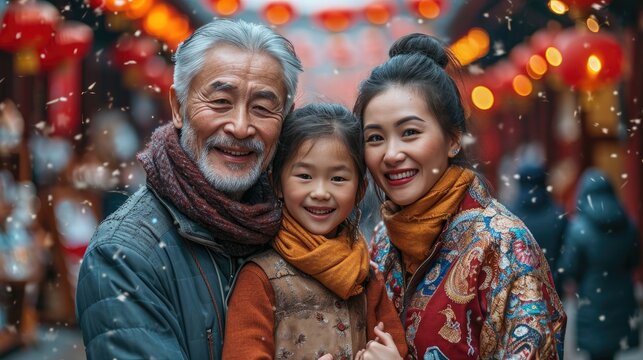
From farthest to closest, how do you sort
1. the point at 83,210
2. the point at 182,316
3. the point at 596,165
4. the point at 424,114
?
the point at 596,165, the point at 83,210, the point at 424,114, the point at 182,316

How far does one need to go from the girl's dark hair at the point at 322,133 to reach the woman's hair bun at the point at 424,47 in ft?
1.30

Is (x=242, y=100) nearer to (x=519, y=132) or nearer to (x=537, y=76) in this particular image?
(x=537, y=76)

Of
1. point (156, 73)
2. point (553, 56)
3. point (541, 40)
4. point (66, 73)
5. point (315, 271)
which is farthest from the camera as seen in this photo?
point (156, 73)

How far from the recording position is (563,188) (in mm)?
14414

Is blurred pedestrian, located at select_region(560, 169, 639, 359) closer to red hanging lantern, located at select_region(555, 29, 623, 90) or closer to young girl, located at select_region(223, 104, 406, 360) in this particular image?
red hanging lantern, located at select_region(555, 29, 623, 90)

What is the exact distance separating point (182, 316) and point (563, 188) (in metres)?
12.8

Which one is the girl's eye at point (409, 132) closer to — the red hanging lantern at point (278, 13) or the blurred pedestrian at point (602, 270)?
the blurred pedestrian at point (602, 270)

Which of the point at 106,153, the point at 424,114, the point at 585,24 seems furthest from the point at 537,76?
the point at 424,114

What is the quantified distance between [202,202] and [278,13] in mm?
10110

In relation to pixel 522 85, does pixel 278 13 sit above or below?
above

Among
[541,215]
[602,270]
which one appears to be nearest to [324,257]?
[541,215]

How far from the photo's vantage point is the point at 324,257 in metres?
2.71

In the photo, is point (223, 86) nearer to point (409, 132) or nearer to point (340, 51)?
point (409, 132)

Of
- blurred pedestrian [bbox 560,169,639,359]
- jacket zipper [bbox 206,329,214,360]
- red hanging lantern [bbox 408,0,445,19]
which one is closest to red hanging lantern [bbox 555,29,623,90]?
blurred pedestrian [bbox 560,169,639,359]
